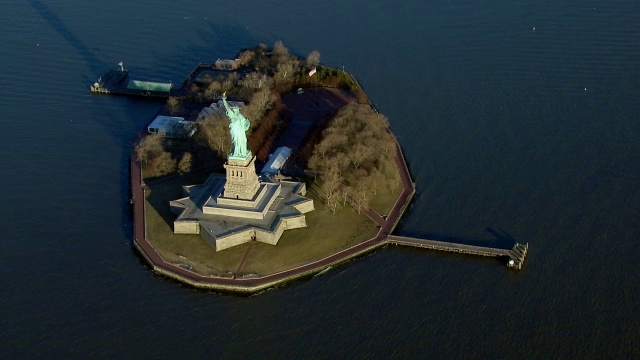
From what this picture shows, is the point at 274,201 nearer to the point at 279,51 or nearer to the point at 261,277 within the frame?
the point at 261,277

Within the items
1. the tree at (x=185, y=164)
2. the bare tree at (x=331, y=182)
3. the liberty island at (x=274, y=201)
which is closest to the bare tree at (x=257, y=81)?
the liberty island at (x=274, y=201)

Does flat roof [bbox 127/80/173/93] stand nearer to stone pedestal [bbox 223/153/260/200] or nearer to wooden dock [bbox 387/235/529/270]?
stone pedestal [bbox 223/153/260/200]

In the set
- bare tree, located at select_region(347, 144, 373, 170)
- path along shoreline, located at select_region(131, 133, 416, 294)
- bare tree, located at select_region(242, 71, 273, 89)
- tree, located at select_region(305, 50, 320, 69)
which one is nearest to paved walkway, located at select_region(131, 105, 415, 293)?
path along shoreline, located at select_region(131, 133, 416, 294)

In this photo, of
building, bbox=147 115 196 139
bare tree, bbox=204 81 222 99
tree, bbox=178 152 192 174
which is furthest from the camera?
bare tree, bbox=204 81 222 99

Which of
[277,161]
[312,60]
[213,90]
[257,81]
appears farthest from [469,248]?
[312,60]

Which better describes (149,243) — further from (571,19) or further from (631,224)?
(571,19)

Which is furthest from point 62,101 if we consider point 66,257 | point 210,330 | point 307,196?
point 210,330
